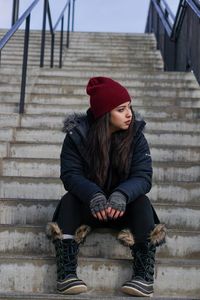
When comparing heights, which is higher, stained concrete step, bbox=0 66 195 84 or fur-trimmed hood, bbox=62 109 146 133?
fur-trimmed hood, bbox=62 109 146 133

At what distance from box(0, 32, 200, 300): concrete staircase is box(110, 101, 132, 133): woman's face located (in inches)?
20.4

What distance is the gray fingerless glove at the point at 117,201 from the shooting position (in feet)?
8.06

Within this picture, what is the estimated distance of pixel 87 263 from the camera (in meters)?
2.58

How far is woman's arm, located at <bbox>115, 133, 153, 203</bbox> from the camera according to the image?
2.53 m

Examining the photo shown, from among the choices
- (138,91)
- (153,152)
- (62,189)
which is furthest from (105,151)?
(138,91)

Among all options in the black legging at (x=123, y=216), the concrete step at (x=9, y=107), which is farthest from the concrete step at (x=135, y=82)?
the black legging at (x=123, y=216)

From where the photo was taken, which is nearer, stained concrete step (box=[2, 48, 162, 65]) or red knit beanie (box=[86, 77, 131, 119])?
red knit beanie (box=[86, 77, 131, 119])

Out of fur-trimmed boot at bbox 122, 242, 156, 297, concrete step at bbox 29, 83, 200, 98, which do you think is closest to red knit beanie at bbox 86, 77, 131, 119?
fur-trimmed boot at bbox 122, 242, 156, 297

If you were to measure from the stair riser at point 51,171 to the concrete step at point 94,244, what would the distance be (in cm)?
84

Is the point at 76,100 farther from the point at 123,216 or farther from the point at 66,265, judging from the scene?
the point at 66,265

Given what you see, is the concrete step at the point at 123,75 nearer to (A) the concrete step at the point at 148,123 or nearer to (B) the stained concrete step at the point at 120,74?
(B) the stained concrete step at the point at 120,74

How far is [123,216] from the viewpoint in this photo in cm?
263

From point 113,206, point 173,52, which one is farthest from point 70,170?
point 173,52

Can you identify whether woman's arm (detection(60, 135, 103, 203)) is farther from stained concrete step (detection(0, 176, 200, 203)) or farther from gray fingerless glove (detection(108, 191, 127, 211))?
stained concrete step (detection(0, 176, 200, 203))
